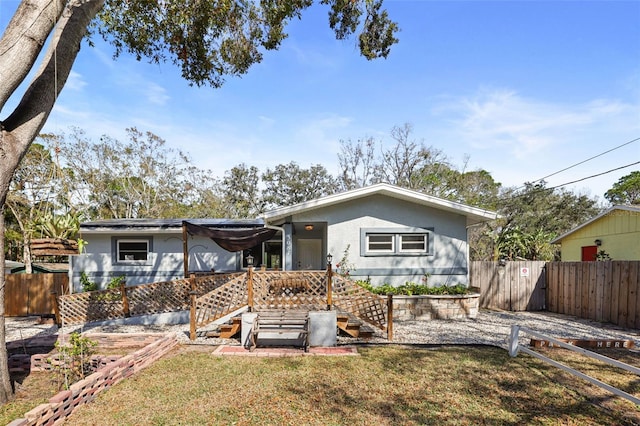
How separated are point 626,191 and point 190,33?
39.7m

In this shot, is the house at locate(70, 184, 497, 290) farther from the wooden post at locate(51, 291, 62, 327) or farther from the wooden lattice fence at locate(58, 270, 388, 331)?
the wooden post at locate(51, 291, 62, 327)

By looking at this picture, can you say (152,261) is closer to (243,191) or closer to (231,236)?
(231,236)

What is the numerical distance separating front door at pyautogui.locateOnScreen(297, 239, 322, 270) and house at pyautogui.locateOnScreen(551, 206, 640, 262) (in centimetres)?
1278

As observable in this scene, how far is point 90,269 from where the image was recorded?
13180 mm

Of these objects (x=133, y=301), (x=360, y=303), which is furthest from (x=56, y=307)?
(x=360, y=303)

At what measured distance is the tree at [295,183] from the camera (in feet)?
108

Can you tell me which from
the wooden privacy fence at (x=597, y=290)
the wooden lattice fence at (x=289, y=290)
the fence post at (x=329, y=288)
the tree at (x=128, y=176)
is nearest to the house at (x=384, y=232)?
the wooden lattice fence at (x=289, y=290)

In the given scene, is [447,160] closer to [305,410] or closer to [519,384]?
[519,384]

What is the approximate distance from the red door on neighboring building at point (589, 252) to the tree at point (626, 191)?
19376mm

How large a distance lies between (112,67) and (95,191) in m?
19.1

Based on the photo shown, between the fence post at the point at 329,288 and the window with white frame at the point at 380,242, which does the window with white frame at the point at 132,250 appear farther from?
the window with white frame at the point at 380,242

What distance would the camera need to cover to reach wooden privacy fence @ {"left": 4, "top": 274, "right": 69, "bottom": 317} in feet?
41.2

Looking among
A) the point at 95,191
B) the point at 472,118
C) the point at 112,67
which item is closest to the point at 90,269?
the point at 112,67

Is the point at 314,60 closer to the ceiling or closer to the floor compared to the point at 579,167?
closer to the ceiling
